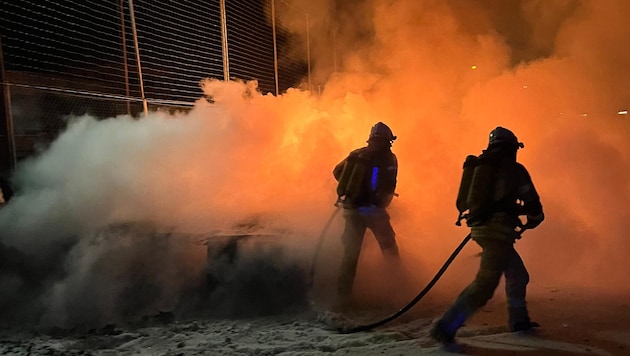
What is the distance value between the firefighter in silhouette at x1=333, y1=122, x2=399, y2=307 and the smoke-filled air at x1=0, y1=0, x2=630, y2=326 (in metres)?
0.62

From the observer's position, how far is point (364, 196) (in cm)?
566

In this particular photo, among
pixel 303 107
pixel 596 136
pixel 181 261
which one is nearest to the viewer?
pixel 181 261

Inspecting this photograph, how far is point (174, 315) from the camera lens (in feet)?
18.6

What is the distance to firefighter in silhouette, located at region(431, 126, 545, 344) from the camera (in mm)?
4305

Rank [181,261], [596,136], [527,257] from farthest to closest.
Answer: [596,136]
[527,257]
[181,261]

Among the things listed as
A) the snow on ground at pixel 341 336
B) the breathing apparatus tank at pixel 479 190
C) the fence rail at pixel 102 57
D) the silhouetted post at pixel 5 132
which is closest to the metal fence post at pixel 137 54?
the fence rail at pixel 102 57

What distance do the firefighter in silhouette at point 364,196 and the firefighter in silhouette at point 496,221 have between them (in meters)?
1.26

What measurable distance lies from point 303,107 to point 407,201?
9.09 feet

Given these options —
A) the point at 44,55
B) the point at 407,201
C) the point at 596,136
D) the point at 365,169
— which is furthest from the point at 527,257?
the point at 44,55

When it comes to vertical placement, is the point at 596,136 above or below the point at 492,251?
above

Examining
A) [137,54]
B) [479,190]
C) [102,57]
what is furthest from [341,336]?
[137,54]

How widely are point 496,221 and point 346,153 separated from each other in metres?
4.73

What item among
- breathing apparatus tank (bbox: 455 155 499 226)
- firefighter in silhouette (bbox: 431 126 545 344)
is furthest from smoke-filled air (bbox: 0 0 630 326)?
breathing apparatus tank (bbox: 455 155 499 226)

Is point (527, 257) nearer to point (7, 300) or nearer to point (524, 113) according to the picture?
point (524, 113)
